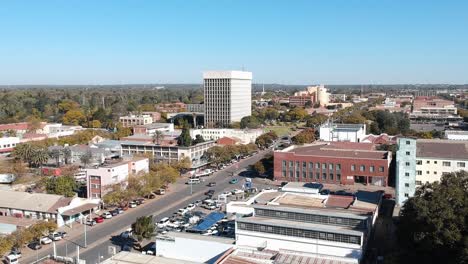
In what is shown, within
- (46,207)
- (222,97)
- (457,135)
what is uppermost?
(222,97)

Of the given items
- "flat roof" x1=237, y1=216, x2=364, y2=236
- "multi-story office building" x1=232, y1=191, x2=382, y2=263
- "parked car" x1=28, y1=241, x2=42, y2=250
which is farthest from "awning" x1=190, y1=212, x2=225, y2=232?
"parked car" x1=28, y1=241, x2=42, y2=250

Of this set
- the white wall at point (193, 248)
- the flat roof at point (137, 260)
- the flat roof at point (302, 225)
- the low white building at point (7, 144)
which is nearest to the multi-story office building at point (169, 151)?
the low white building at point (7, 144)

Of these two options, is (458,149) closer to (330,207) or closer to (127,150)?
(330,207)

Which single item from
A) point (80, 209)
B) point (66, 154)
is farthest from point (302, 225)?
point (66, 154)

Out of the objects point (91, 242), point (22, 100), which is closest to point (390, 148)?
point (91, 242)

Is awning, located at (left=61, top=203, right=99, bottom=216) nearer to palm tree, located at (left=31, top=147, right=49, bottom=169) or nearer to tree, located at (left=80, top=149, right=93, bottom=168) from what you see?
tree, located at (left=80, top=149, right=93, bottom=168)

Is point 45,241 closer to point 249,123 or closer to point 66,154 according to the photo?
point 66,154
